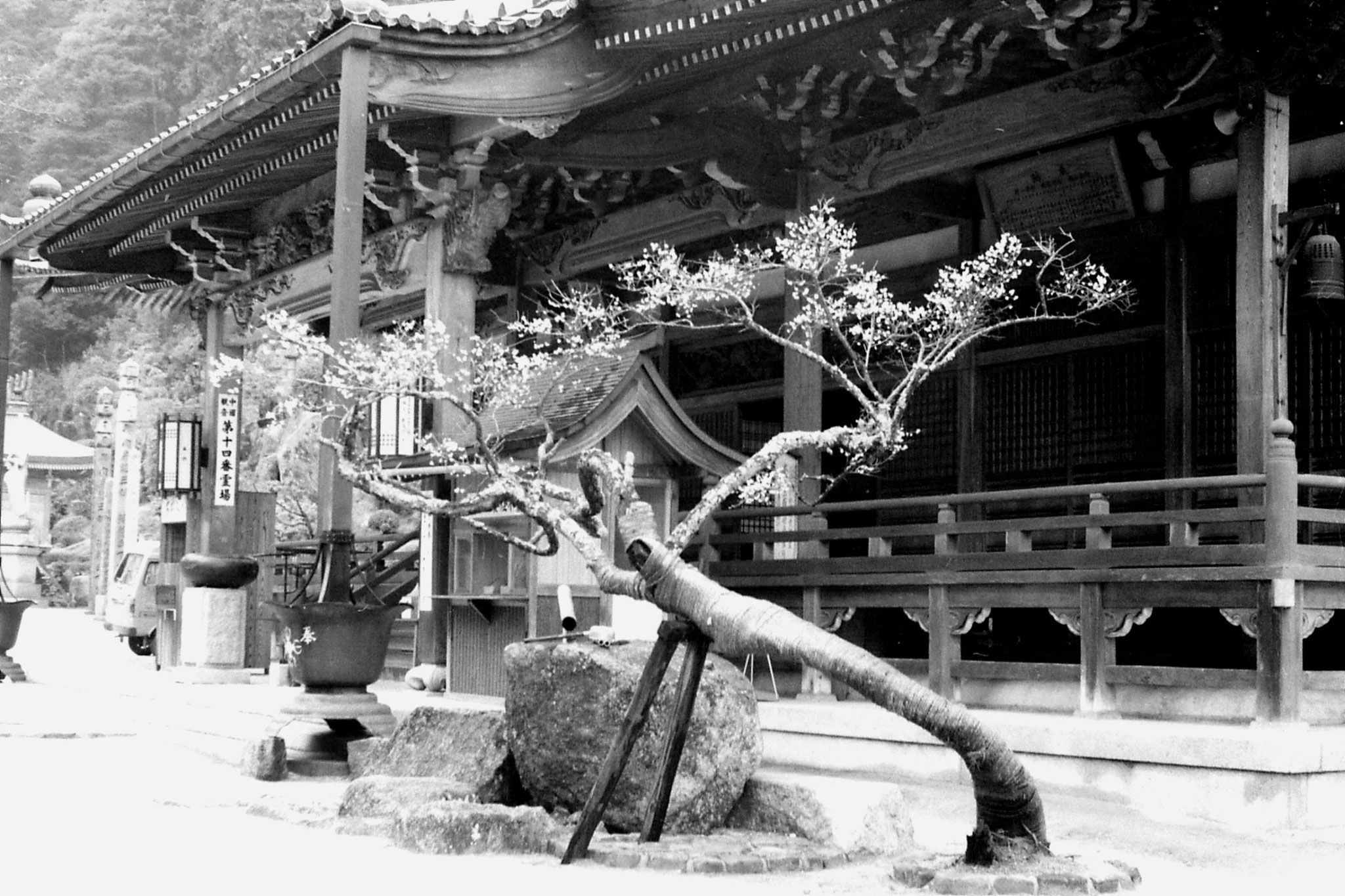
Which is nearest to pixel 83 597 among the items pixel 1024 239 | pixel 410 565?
pixel 410 565

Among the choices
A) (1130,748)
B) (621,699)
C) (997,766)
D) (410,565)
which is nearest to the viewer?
(997,766)

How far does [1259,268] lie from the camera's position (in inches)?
381

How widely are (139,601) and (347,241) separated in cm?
1429

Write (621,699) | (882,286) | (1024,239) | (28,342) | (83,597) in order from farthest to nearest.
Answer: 1. (28,342)
2. (83,597)
3. (882,286)
4. (1024,239)
5. (621,699)

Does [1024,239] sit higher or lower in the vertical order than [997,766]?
higher

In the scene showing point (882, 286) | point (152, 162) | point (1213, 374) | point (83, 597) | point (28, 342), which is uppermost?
point (28, 342)

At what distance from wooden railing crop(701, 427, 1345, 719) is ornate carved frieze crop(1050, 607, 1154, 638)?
0.04ft

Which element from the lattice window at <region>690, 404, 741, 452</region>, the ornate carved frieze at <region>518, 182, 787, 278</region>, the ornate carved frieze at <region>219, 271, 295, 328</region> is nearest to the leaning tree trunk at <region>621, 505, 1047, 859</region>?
the ornate carved frieze at <region>518, 182, 787, 278</region>

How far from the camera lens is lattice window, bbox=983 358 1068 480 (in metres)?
13.4

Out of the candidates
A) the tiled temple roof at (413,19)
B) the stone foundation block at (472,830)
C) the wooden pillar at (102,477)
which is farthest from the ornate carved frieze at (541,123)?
the wooden pillar at (102,477)

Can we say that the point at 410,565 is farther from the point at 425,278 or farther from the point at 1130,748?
the point at 1130,748

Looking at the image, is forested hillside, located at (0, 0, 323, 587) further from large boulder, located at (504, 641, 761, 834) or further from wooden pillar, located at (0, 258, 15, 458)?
large boulder, located at (504, 641, 761, 834)

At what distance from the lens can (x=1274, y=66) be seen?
31.6 feet

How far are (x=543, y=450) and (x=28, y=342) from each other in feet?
174
